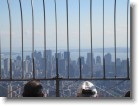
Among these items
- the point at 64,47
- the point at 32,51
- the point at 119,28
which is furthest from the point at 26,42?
the point at 119,28

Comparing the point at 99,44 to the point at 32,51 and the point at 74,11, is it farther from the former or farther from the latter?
the point at 32,51

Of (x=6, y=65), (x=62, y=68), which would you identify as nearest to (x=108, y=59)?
(x=62, y=68)

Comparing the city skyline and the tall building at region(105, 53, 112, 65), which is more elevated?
the city skyline

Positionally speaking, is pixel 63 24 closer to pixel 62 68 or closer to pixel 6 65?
pixel 62 68

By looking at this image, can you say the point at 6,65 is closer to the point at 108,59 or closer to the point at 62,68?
the point at 62,68

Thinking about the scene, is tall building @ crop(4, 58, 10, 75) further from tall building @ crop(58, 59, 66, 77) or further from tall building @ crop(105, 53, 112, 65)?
tall building @ crop(105, 53, 112, 65)

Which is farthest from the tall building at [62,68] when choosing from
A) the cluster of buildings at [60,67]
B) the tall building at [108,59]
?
the tall building at [108,59]

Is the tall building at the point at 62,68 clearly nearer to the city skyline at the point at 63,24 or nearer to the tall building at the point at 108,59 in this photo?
the city skyline at the point at 63,24

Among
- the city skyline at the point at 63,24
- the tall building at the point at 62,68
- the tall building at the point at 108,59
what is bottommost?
the tall building at the point at 62,68

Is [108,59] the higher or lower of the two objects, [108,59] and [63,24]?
the lower

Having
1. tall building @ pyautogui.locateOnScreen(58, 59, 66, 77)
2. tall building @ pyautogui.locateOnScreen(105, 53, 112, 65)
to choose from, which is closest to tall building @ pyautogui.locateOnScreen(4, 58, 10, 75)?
tall building @ pyautogui.locateOnScreen(58, 59, 66, 77)

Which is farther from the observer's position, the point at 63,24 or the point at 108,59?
the point at 63,24
